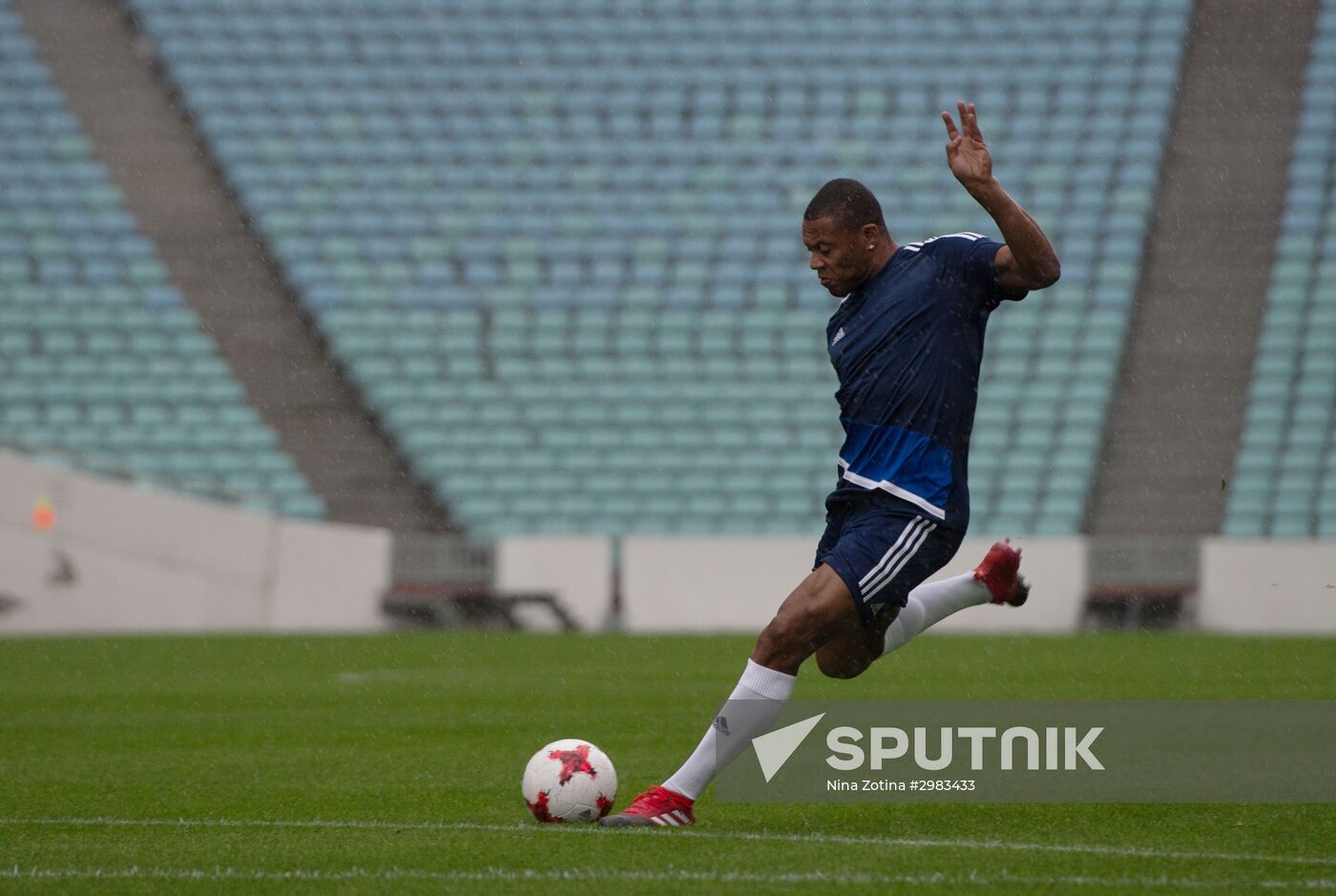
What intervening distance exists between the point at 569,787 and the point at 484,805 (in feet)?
2.13

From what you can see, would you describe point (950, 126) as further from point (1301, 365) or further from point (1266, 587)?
point (1301, 365)

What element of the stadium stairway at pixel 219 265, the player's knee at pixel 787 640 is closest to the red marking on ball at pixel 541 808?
the player's knee at pixel 787 640

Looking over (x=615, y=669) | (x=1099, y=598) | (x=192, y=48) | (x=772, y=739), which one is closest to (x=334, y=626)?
(x=615, y=669)

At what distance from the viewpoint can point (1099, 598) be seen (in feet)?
55.1

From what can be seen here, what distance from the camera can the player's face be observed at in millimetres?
5484

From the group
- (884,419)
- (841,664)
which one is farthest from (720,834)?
(884,419)

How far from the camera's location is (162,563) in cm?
1695

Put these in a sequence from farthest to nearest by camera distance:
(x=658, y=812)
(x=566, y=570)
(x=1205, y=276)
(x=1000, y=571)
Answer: (x=1205, y=276) < (x=566, y=570) < (x=1000, y=571) < (x=658, y=812)

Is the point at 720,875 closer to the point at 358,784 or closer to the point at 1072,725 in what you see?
the point at 358,784

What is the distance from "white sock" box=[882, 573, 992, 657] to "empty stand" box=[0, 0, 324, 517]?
11.8 m

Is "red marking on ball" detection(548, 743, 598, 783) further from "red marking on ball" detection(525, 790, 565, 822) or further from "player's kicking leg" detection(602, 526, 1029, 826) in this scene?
"player's kicking leg" detection(602, 526, 1029, 826)

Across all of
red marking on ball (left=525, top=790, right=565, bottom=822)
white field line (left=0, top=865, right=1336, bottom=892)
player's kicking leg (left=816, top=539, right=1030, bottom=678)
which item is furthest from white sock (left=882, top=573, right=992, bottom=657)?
white field line (left=0, top=865, right=1336, bottom=892)

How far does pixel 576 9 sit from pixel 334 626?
9.61 m

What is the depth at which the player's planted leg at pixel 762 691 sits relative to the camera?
5234 mm
